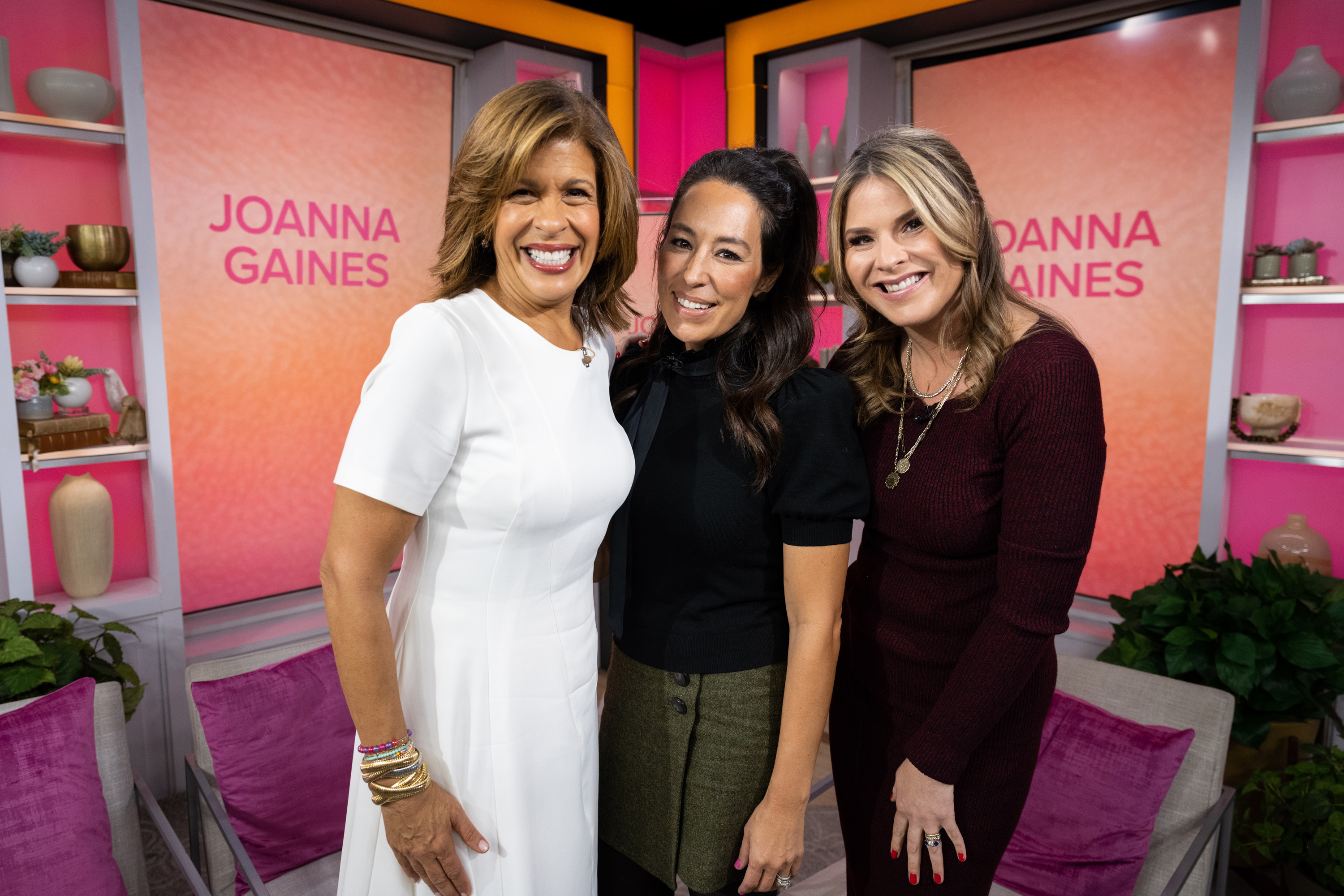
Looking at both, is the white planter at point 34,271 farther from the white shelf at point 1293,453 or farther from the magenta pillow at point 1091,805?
the white shelf at point 1293,453

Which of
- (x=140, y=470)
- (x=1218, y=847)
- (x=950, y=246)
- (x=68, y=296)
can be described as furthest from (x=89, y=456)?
(x=1218, y=847)

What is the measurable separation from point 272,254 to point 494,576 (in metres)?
3.00

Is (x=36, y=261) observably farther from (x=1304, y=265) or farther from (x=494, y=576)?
(x=1304, y=265)

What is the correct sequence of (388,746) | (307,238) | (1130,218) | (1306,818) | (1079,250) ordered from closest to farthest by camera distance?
(388,746) → (1306,818) → (1130,218) → (1079,250) → (307,238)

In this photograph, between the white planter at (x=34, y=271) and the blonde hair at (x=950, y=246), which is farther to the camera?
the white planter at (x=34, y=271)

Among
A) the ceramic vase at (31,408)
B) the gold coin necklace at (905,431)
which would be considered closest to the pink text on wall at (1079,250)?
the gold coin necklace at (905,431)

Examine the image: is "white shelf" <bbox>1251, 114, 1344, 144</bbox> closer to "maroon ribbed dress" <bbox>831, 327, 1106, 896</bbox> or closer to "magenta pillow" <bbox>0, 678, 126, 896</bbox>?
"maroon ribbed dress" <bbox>831, 327, 1106, 896</bbox>

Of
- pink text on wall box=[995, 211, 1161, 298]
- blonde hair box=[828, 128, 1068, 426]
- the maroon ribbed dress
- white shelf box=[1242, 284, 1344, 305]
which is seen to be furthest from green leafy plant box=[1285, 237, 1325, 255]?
the maroon ribbed dress

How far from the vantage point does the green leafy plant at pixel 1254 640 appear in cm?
254

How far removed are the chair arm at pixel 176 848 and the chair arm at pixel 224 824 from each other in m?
0.08

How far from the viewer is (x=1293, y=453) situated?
2.93m

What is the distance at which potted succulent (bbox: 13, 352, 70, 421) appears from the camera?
9.29 ft

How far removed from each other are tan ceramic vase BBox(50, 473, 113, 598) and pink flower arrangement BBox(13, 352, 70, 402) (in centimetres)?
31

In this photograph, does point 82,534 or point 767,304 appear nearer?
point 767,304
